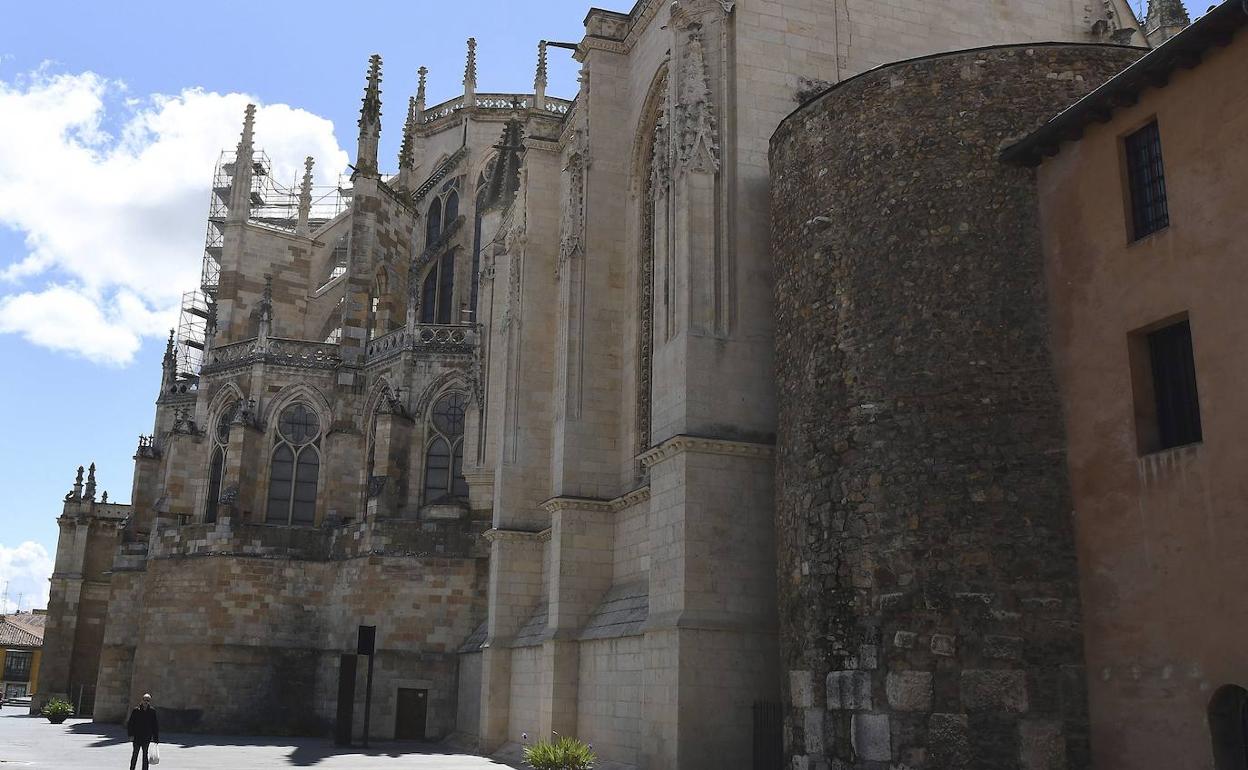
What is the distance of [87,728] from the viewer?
32.8 meters

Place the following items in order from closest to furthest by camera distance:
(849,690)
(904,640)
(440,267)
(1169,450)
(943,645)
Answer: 1. (1169,450)
2. (943,645)
3. (904,640)
4. (849,690)
5. (440,267)

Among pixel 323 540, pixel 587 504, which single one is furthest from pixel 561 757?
pixel 323 540

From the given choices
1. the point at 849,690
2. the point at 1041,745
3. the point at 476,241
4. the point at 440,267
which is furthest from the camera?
the point at 440,267

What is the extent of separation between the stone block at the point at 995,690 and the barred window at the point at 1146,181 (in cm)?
502

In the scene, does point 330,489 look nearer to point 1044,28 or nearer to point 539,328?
point 539,328

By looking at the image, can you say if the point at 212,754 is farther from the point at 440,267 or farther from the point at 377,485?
the point at 440,267

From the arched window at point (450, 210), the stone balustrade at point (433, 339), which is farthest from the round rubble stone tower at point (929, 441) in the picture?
the arched window at point (450, 210)

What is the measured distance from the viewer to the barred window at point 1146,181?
12.6 m

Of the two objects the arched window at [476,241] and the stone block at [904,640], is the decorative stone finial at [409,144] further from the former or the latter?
the stone block at [904,640]

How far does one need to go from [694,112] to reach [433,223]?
83.7 ft

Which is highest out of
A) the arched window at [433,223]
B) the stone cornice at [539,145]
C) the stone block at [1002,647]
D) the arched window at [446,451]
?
the arched window at [433,223]

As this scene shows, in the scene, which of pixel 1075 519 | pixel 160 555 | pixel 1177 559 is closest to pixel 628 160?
pixel 1075 519

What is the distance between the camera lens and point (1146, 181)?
42.2 feet

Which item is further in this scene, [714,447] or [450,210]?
[450,210]
